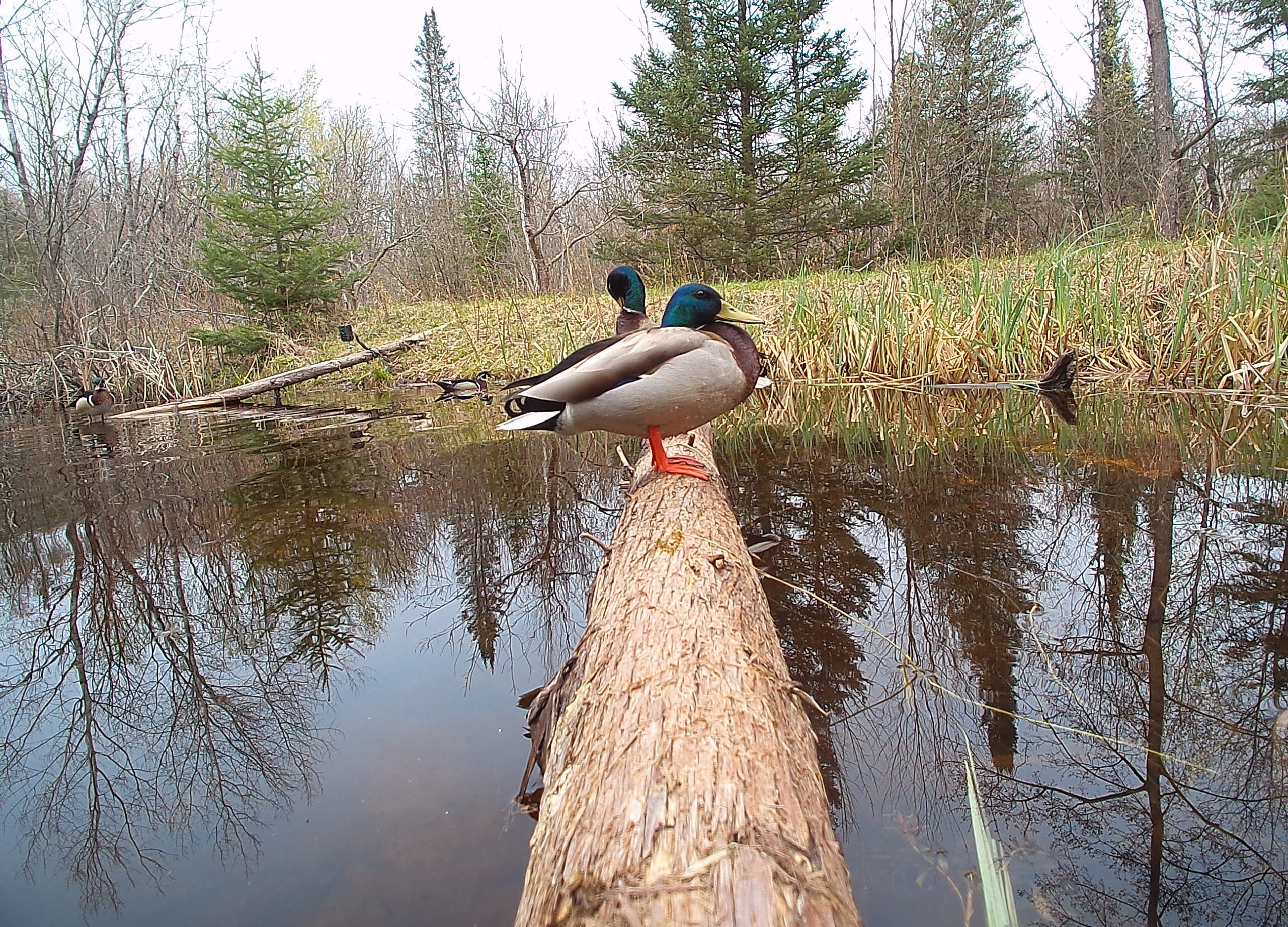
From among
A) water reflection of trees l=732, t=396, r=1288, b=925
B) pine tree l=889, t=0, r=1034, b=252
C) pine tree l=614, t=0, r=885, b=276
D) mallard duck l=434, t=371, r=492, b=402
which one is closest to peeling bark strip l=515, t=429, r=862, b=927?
water reflection of trees l=732, t=396, r=1288, b=925

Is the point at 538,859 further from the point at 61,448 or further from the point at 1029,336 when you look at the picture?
the point at 61,448

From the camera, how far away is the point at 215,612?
2.72 m

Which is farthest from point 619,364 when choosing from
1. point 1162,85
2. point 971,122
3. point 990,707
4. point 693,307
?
point 971,122

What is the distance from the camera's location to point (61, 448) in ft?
24.5

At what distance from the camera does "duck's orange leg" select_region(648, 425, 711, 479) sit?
2811 mm

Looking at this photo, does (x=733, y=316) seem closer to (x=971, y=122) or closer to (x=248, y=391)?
(x=248, y=391)

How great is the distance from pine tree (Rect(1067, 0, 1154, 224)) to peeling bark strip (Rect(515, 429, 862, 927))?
620 inches

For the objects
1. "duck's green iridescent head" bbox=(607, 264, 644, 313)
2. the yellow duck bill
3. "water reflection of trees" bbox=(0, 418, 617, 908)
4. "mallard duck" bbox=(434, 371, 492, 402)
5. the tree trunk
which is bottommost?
"water reflection of trees" bbox=(0, 418, 617, 908)

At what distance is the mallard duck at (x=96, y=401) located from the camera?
10967mm

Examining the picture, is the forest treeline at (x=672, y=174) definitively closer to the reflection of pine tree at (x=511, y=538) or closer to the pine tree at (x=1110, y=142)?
the pine tree at (x=1110, y=142)

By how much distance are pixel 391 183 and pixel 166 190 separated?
10.1m

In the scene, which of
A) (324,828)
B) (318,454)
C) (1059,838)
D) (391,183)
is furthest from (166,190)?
(1059,838)

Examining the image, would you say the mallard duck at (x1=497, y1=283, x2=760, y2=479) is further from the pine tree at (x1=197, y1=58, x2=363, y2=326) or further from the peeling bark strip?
the pine tree at (x1=197, y1=58, x2=363, y2=326)

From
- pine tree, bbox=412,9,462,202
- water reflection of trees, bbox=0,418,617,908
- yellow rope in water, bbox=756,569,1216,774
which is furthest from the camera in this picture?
pine tree, bbox=412,9,462,202
